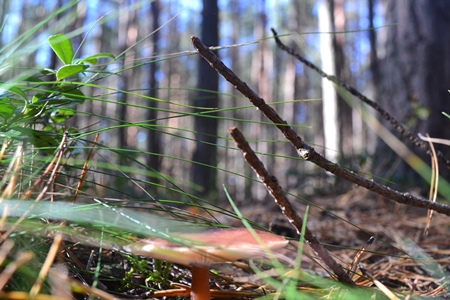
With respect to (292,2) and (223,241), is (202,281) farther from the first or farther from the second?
(292,2)

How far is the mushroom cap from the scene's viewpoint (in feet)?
2.06

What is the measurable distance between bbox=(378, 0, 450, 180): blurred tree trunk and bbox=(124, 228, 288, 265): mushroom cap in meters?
2.32

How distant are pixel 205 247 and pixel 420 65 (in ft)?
8.82

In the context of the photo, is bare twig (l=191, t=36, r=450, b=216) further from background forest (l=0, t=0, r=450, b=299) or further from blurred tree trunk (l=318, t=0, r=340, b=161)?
blurred tree trunk (l=318, t=0, r=340, b=161)

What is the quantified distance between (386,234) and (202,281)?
4.32ft

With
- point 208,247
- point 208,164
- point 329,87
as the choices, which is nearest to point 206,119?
point 329,87

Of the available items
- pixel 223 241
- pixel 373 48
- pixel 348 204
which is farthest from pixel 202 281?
pixel 373 48

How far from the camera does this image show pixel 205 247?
64 cm

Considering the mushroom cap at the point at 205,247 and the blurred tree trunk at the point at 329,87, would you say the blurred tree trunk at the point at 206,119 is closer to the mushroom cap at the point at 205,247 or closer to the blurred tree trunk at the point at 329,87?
the blurred tree trunk at the point at 329,87

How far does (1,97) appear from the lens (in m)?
0.82

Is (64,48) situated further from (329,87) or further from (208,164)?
(329,87)

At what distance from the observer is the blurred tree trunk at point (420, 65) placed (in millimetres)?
2676

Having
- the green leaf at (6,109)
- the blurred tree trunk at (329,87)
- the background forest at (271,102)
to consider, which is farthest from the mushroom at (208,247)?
the blurred tree trunk at (329,87)

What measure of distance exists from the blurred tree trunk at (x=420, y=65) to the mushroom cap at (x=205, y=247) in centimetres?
232
